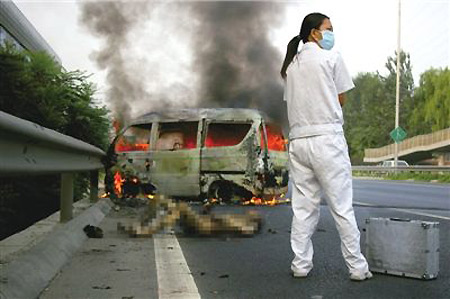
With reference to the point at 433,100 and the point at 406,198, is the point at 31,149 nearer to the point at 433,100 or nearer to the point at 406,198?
the point at 406,198

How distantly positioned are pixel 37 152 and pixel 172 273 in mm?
1180

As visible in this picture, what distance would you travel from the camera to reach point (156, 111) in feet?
34.4

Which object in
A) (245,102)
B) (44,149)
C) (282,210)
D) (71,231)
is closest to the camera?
(44,149)

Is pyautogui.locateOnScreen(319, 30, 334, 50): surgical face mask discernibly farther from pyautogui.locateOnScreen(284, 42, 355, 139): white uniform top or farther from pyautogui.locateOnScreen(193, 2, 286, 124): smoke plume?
pyautogui.locateOnScreen(193, 2, 286, 124): smoke plume

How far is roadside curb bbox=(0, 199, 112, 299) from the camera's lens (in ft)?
9.18

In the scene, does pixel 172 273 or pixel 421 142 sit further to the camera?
pixel 421 142

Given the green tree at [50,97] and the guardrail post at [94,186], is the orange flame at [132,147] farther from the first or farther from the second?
the guardrail post at [94,186]

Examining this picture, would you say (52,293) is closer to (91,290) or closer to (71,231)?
(91,290)

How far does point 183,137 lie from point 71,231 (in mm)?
5430

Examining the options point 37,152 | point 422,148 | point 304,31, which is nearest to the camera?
point 37,152

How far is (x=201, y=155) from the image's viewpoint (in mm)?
9977

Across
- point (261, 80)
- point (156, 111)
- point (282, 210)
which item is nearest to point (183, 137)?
point (156, 111)

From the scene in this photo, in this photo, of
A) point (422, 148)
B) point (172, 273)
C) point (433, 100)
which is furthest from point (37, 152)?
point (433, 100)

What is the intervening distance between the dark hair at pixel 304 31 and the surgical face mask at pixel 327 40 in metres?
0.08
